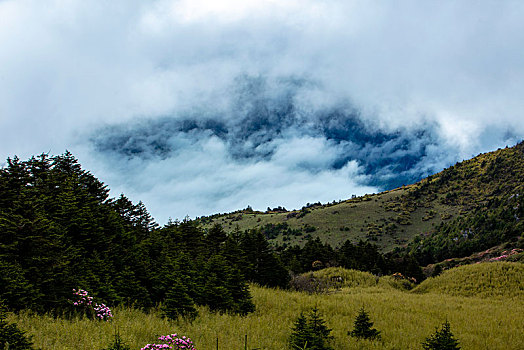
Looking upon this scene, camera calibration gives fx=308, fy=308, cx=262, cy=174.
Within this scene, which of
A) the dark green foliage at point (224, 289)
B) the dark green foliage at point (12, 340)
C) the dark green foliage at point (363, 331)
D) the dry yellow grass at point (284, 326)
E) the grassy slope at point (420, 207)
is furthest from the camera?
the grassy slope at point (420, 207)

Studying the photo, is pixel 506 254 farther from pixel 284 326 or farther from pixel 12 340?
pixel 12 340

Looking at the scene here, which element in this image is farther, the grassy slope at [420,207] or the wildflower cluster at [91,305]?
the grassy slope at [420,207]

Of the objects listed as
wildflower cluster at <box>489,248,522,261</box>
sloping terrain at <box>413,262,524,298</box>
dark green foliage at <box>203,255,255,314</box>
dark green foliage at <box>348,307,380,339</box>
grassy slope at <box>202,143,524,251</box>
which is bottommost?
sloping terrain at <box>413,262,524,298</box>

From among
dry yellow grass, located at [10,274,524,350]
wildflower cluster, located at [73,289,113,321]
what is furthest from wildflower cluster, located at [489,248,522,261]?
wildflower cluster, located at [73,289,113,321]

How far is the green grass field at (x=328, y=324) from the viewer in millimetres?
7836

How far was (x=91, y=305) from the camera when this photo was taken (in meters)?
10.2

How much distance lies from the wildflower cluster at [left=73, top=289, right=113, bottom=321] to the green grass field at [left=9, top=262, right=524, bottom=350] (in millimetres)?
446

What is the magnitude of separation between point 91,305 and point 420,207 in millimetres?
104601

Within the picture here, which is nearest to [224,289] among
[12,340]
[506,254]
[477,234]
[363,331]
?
[363,331]

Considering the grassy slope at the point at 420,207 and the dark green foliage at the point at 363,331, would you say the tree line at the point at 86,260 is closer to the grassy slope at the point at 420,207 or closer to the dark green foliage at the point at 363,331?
the dark green foliage at the point at 363,331

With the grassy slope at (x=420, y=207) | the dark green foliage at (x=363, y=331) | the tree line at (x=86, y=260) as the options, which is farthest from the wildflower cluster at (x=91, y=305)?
the grassy slope at (x=420, y=207)

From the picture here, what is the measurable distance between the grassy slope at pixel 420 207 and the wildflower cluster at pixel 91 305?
73498 millimetres

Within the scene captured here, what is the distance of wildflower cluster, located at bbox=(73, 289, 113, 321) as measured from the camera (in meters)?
9.59

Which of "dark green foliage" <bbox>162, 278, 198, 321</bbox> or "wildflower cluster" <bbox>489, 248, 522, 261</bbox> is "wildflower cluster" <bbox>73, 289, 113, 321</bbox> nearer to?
"dark green foliage" <bbox>162, 278, 198, 321</bbox>
